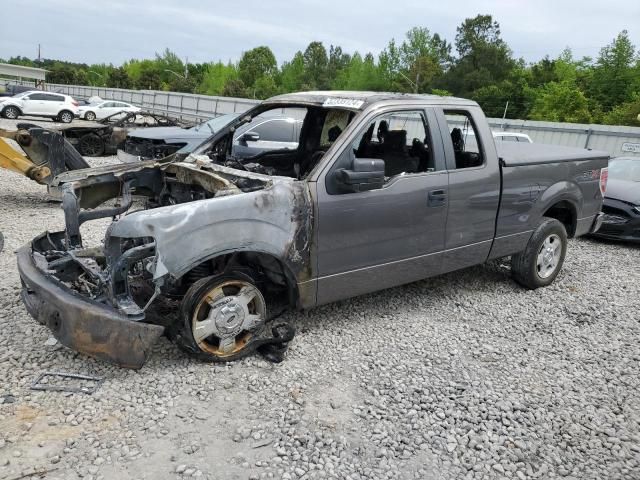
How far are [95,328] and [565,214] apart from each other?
5197 millimetres

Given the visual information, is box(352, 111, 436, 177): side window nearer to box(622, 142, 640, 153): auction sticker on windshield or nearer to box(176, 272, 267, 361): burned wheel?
box(176, 272, 267, 361): burned wheel

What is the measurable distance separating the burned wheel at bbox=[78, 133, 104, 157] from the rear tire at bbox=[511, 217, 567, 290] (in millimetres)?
11926

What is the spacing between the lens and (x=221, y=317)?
3783mm

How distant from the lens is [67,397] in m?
3.37

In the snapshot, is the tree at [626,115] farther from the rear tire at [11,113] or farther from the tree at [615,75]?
the rear tire at [11,113]

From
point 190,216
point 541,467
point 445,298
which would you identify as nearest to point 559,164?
point 445,298

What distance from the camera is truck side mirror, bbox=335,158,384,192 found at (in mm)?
3916

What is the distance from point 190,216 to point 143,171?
1583 mm

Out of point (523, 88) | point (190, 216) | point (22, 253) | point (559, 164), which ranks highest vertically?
point (523, 88)

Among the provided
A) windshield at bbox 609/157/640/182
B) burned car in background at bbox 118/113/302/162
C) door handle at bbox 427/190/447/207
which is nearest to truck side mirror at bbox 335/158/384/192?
door handle at bbox 427/190/447/207

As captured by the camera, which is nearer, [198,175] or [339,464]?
[339,464]

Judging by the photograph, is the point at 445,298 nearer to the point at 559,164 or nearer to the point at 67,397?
the point at 559,164

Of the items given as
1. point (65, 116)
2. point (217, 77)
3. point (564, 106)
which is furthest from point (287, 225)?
point (217, 77)

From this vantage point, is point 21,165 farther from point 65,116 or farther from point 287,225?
point 65,116
